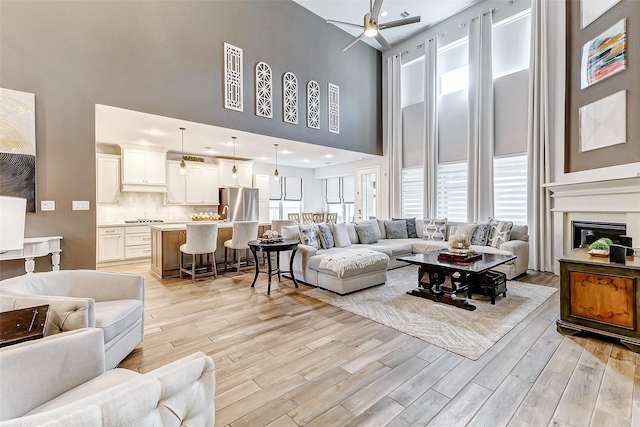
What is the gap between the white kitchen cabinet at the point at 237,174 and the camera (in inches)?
313

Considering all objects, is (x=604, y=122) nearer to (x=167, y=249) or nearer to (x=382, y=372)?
(x=382, y=372)

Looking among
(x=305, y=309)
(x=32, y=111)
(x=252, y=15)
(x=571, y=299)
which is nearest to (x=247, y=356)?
(x=305, y=309)

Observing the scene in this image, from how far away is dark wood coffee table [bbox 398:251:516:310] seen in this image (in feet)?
11.1

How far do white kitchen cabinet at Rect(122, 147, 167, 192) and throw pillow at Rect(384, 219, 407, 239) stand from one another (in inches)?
213

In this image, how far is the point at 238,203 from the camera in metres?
7.64

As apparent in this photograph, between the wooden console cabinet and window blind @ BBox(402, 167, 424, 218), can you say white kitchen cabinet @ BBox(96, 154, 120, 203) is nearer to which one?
window blind @ BBox(402, 167, 424, 218)

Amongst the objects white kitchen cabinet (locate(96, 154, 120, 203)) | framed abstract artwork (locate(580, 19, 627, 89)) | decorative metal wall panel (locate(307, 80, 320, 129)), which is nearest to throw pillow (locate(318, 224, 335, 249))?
decorative metal wall panel (locate(307, 80, 320, 129))

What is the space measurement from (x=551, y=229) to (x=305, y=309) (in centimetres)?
473

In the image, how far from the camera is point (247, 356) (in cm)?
238

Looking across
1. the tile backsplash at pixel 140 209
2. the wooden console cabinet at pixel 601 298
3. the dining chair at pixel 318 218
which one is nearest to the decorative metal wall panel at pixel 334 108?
the dining chair at pixel 318 218

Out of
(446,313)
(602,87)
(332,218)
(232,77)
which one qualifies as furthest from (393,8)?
(446,313)

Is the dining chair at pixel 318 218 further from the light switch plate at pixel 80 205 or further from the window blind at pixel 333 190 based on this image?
the light switch plate at pixel 80 205

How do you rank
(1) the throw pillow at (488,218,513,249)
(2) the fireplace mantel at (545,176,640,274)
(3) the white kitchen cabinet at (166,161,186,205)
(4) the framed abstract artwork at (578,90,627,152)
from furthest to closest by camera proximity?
(3) the white kitchen cabinet at (166,161,186,205)
(1) the throw pillow at (488,218,513,249)
(4) the framed abstract artwork at (578,90,627,152)
(2) the fireplace mantel at (545,176,640,274)

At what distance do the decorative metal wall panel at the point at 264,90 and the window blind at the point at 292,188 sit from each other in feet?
14.2
